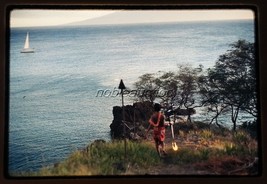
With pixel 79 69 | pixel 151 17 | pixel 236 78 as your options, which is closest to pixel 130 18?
pixel 151 17

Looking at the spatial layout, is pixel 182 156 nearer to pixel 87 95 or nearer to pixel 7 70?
pixel 87 95

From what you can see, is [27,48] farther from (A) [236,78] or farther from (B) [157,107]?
(A) [236,78]

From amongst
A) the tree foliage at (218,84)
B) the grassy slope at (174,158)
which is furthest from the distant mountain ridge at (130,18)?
the grassy slope at (174,158)

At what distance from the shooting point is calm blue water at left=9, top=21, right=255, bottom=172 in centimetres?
88

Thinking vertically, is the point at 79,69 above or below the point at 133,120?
above

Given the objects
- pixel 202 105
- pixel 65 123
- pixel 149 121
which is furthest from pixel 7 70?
pixel 202 105

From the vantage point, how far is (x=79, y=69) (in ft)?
2.96

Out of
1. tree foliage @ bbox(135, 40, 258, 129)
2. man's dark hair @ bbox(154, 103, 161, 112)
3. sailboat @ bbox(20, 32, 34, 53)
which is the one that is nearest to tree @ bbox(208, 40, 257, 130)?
tree foliage @ bbox(135, 40, 258, 129)

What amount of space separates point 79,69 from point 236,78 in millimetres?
352

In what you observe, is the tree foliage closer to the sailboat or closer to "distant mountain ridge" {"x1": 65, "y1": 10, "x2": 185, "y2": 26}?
"distant mountain ridge" {"x1": 65, "y1": 10, "x2": 185, "y2": 26}

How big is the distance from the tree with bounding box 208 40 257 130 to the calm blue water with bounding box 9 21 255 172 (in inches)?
0.8

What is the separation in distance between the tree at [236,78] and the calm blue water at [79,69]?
0.8 inches

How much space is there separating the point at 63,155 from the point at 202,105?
1.06 feet

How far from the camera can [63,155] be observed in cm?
87
